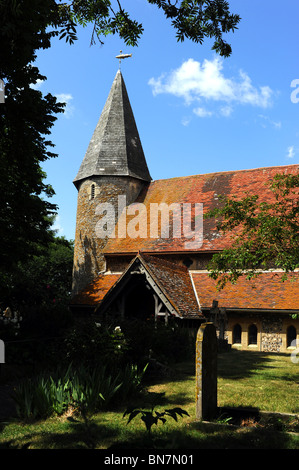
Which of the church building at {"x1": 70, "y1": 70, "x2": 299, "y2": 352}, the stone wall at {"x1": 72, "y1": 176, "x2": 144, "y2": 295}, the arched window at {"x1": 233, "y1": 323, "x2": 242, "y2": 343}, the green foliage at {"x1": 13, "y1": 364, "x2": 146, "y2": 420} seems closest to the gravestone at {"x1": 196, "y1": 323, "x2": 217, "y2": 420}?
the green foliage at {"x1": 13, "y1": 364, "x2": 146, "y2": 420}

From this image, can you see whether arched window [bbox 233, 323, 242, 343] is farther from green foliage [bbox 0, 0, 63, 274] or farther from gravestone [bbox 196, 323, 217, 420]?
gravestone [bbox 196, 323, 217, 420]

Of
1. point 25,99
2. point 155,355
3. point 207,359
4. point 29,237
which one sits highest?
point 25,99

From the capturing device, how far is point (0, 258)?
44.5 feet

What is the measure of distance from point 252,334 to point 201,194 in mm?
9895

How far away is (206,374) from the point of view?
7.34 metres

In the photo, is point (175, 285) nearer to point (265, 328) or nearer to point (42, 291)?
point (265, 328)

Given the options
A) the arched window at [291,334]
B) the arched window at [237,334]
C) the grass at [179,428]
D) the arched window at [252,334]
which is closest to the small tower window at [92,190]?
the arched window at [237,334]

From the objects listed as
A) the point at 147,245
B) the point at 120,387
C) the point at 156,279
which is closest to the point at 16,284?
the point at 147,245

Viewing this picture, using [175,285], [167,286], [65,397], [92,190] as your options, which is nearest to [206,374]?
[65,397]

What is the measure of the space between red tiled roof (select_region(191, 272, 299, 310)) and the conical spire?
1070cm
